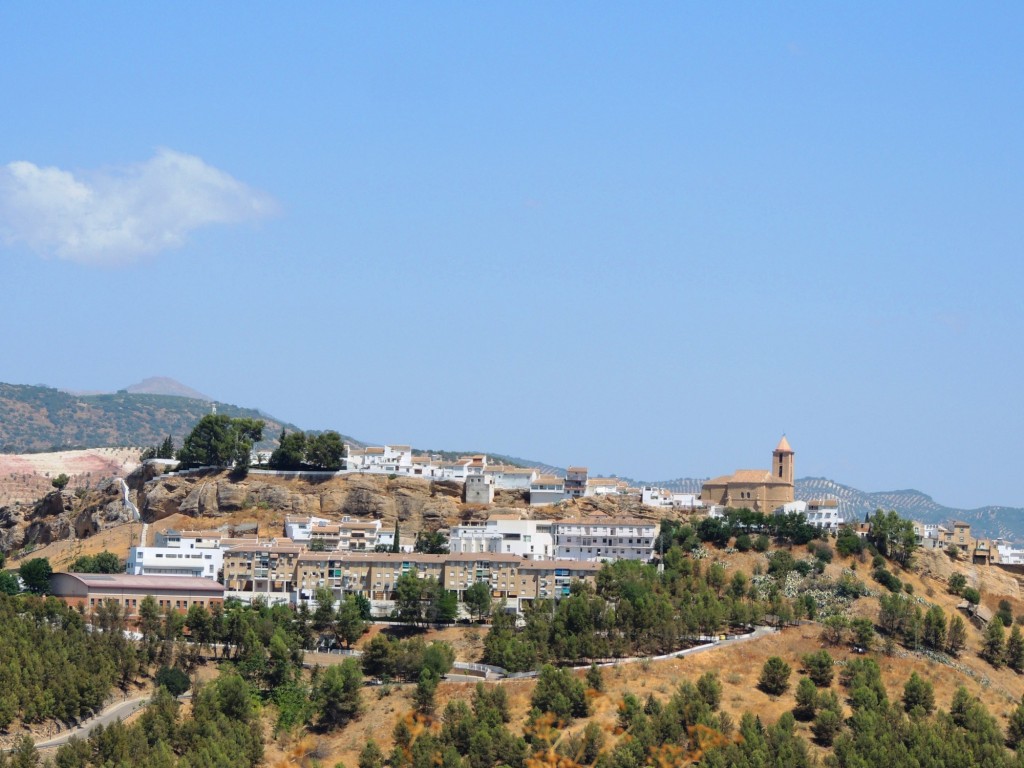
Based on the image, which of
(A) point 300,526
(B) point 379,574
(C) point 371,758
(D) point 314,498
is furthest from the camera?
(D) point 314,498

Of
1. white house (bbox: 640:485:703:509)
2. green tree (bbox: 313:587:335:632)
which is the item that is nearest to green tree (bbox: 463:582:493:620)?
green tree (bbox: 313:587:335:632)

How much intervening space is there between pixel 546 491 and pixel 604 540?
32.3 feet

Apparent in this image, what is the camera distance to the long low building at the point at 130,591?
75.7 m

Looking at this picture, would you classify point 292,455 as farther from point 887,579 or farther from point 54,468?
point 54,468

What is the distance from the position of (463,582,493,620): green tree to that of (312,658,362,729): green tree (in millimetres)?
11709

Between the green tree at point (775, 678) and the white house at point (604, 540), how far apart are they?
754 inches

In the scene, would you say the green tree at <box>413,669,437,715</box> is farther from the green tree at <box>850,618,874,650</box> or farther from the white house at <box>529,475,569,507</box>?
the white house at <box>529,475,569,507</box>

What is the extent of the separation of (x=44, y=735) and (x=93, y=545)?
102 feet

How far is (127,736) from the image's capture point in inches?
2286

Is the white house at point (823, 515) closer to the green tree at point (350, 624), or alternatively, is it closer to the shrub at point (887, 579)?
the shrub at point (887, 579)

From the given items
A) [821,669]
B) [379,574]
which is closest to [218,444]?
[379,574]

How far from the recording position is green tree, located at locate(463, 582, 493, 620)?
3012 inches

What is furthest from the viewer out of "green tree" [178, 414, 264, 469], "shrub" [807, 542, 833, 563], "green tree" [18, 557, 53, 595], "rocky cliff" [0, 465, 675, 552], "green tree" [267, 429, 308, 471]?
"green tree" [267, 429, 308, 471]

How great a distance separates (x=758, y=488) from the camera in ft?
317
